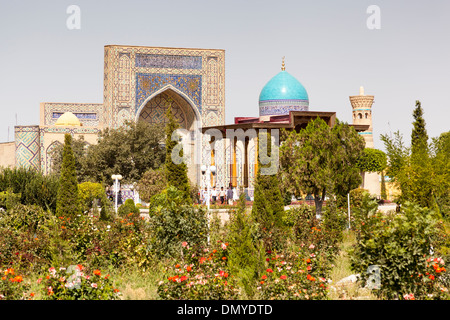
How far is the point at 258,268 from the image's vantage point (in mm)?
8273

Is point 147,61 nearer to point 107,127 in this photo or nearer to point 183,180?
point 107,127

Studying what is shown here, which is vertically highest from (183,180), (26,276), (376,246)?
(183,180)

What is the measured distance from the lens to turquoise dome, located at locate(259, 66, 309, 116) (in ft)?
116

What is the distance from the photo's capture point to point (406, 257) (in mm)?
7543

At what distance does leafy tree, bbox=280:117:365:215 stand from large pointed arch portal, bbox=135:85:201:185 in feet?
50.0

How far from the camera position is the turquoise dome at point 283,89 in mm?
35469

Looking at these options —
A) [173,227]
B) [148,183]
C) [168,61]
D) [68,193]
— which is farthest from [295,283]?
[168,61]

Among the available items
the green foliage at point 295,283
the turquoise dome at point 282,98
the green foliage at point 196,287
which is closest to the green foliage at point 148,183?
the turquoise dome at point 282,98

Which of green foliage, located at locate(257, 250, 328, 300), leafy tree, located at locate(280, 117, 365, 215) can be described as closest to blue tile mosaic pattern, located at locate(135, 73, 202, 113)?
leafy tree, located at locate(280, 117, 365, 215)

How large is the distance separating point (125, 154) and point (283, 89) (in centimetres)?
1060

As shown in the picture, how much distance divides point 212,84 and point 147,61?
12.3 feet

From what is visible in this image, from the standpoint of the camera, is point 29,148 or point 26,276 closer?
point 26,276
